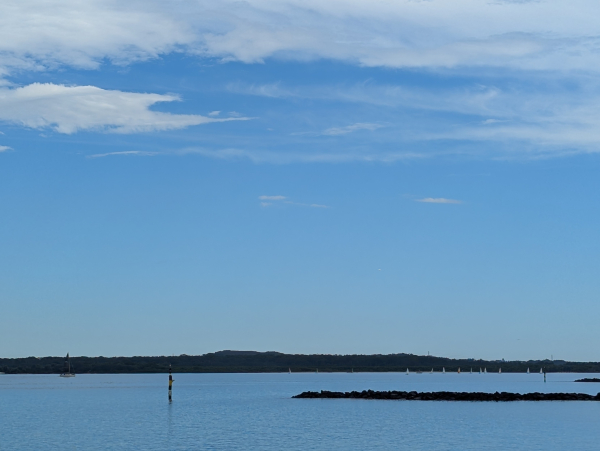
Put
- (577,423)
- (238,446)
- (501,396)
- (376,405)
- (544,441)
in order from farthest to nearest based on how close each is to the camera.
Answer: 1. (501,396)
2. (376,405)
3. (577,423)
4. (544,441)
5. (238,446)

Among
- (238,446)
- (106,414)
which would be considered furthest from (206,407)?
(238,446)

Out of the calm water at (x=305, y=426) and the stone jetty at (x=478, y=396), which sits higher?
the stone jetty at (x=478, y=396)

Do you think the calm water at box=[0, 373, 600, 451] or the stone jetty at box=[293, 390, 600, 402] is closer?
the calm water at box=[0, 373, 600, 451]

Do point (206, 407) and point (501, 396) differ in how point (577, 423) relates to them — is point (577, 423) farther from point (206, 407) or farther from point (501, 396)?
point (206, 407)

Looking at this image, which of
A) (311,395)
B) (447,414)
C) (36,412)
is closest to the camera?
(447,414)

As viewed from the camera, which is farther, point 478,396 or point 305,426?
point 478,396

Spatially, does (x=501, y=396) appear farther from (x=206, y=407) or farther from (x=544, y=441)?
(x=544, y=441)

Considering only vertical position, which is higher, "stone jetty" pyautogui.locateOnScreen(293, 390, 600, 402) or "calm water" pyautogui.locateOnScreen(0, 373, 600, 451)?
"stone jetty" pyautogui.locateOnScreen(293, 390, 600, 402)

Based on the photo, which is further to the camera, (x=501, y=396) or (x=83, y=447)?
(x=501, y=396)

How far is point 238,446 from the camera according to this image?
59688 millimetres

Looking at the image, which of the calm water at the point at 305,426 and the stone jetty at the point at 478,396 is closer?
the calm water at the point at 305,426

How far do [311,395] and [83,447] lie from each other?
226 ft

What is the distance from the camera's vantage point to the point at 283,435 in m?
67.4

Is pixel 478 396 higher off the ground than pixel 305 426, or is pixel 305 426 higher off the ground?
pixel 478 396
